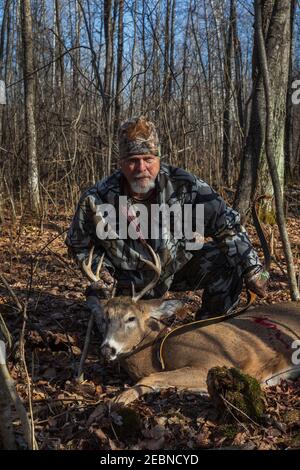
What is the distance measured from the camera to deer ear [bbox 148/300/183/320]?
444 centimetres

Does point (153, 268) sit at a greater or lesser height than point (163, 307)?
greater

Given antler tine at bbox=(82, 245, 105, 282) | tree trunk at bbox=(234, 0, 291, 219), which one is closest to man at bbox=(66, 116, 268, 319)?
antler tine at bbox=(82, 245, 105, 282)

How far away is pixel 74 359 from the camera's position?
443 centimetres

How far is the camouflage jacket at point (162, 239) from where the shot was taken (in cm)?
481

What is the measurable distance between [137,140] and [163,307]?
1.45 metres

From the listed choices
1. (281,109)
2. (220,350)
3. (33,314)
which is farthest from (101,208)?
(281,109)

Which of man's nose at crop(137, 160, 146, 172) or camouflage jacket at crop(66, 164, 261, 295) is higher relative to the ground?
man's nose at crop(137, 160, 146, 172)

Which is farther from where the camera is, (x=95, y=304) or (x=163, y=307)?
(x=163, y=307)

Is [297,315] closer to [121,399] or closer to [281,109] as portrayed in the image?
[121,399]

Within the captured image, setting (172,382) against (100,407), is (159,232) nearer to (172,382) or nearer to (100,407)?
(172,382)

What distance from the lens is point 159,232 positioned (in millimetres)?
4965

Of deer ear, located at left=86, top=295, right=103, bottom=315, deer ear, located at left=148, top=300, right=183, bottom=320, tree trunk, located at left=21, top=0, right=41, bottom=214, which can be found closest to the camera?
deer ear, located at left=86, top=295, right=103, bottom=315

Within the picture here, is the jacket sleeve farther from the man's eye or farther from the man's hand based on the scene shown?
the man's eye

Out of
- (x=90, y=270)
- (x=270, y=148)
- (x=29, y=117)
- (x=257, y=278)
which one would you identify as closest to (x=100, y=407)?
(x=90, y=270)
